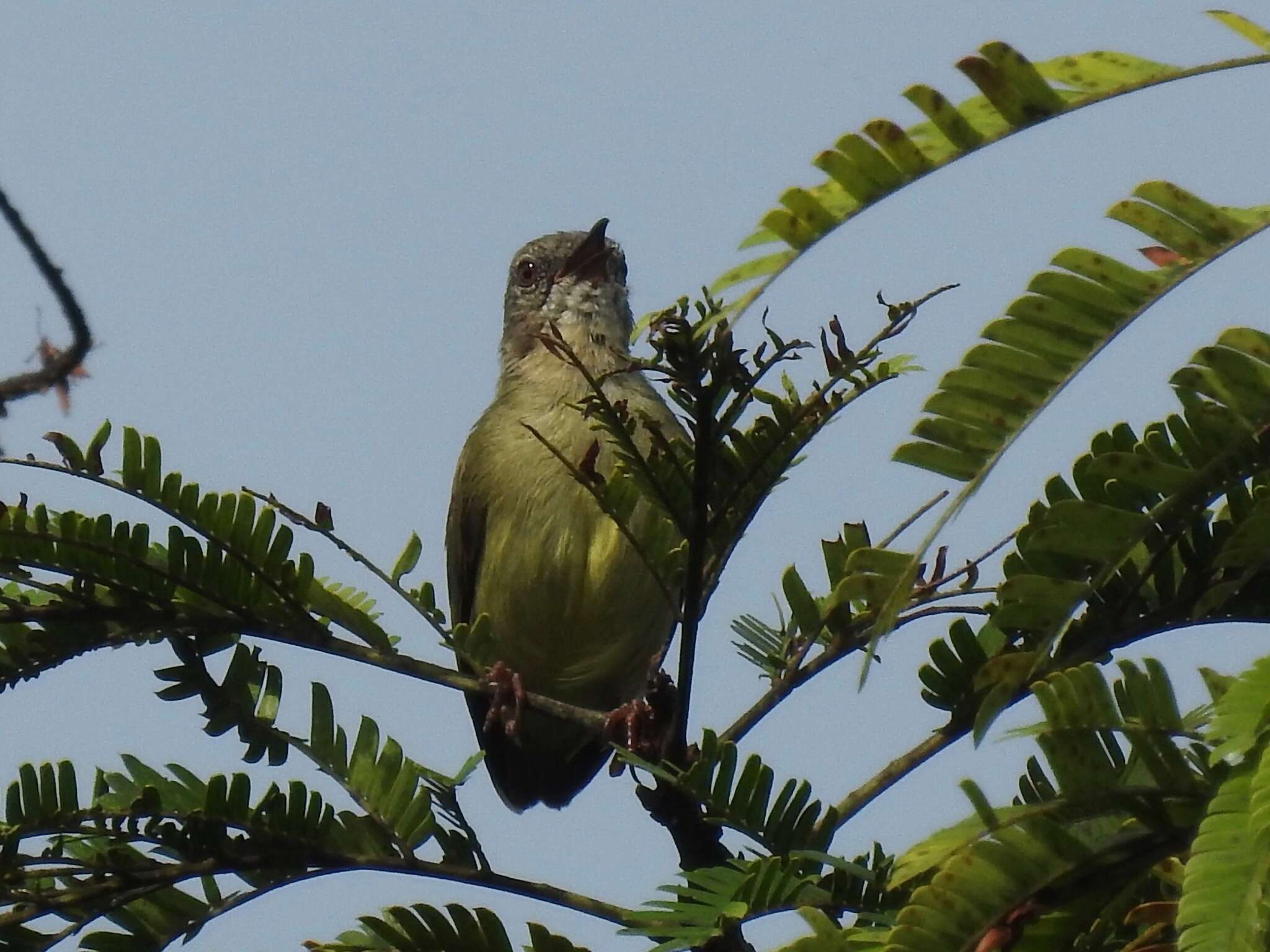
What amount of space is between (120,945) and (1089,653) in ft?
6.52

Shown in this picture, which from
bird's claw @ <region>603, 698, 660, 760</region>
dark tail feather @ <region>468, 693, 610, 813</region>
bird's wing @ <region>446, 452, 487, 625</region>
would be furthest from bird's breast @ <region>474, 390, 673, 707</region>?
bird's claw @ <region>603, 698, 660, 760</region>

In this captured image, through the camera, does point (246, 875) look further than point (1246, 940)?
Yes

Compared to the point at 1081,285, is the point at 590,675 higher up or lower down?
higher up

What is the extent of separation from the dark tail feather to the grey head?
6.21 ft

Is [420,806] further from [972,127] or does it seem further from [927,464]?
[972,127]

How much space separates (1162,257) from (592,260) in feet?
19.7

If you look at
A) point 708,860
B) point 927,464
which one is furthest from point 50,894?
point 927,464

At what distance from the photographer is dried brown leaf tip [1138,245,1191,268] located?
236 cm

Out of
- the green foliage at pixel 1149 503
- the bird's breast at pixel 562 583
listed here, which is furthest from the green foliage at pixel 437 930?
the bird's breast at pixel 562 583

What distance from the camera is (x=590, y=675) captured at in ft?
21.6

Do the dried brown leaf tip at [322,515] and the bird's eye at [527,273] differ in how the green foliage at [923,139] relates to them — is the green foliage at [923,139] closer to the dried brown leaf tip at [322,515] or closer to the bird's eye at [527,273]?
the dried brown leaf tip at [322,515]

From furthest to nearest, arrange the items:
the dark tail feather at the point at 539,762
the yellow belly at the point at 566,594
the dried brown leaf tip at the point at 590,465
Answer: the dark tail feather at the point at 539,762 < the yellow belly at the point at 566,594 < the dried brown leaf tip at the point at 590,465

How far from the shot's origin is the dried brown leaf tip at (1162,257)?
7.74 feet

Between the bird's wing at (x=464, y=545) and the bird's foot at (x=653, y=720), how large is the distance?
3.37 m
